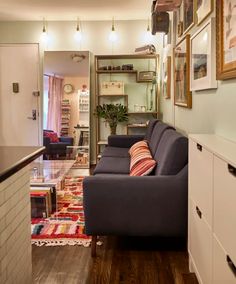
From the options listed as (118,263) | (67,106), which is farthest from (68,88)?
(118,263)

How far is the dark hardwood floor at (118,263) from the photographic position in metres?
2.26

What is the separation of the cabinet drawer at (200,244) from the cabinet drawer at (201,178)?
0.07 metres

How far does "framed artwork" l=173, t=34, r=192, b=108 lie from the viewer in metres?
3.23

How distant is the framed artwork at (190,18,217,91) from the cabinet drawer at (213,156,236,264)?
0.94 m

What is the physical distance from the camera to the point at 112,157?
4355mm

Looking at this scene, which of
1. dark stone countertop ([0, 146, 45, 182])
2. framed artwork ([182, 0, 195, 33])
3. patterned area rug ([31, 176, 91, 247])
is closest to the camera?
dark stone countertop ([0, 146, 45, 182])

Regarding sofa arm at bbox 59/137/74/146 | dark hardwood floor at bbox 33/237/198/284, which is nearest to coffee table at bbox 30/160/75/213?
dark hardwood floor at bbox 33/237/198/284

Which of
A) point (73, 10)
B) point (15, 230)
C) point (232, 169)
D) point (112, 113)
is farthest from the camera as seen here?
point (112, 113)

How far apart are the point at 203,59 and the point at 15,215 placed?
1.81m

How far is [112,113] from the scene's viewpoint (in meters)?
5.72

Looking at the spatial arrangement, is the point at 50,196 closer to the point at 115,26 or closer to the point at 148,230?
the point at 148,230

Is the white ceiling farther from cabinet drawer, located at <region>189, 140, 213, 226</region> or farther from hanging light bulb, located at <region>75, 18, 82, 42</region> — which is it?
cabinet drawer, located at <region>189, 140, 213, 226</region>

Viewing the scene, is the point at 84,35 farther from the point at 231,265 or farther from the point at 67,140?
the point at 231,265

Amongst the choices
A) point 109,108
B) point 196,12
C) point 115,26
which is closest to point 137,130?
point 109,108
